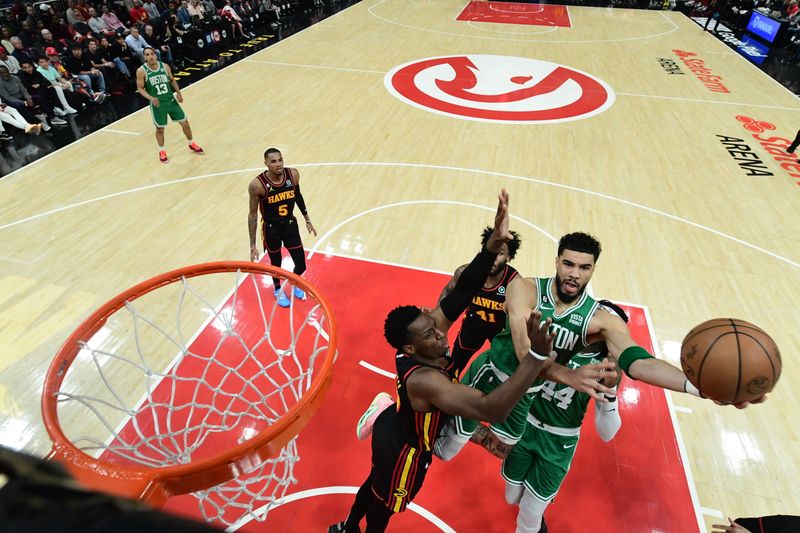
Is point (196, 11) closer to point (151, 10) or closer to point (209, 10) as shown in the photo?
point (209, 10)

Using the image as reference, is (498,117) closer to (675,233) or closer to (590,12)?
(675,233)

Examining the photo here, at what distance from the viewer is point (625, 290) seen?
532 cm

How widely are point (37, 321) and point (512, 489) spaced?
480cm

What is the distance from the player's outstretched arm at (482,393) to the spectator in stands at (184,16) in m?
14.3

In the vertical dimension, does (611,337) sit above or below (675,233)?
above

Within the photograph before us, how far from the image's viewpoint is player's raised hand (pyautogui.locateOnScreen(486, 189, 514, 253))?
97.2 inches

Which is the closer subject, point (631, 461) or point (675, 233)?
point (631, 461)

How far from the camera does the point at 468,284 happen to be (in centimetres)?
265

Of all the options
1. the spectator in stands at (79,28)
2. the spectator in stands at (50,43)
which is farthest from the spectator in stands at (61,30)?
the spectator in stands at (50,43)

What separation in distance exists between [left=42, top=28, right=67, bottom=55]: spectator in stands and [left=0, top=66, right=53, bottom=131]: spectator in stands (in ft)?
6.15

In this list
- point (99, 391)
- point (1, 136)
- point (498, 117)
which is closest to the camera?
point (99, 391)

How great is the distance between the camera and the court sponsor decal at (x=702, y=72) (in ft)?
37.2

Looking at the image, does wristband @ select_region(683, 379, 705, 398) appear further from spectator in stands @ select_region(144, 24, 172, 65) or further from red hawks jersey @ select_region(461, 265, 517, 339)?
spectator in stands @ select_region(144, 24, 172, 65)

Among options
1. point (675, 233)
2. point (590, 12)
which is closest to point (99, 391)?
point (675, 233)
